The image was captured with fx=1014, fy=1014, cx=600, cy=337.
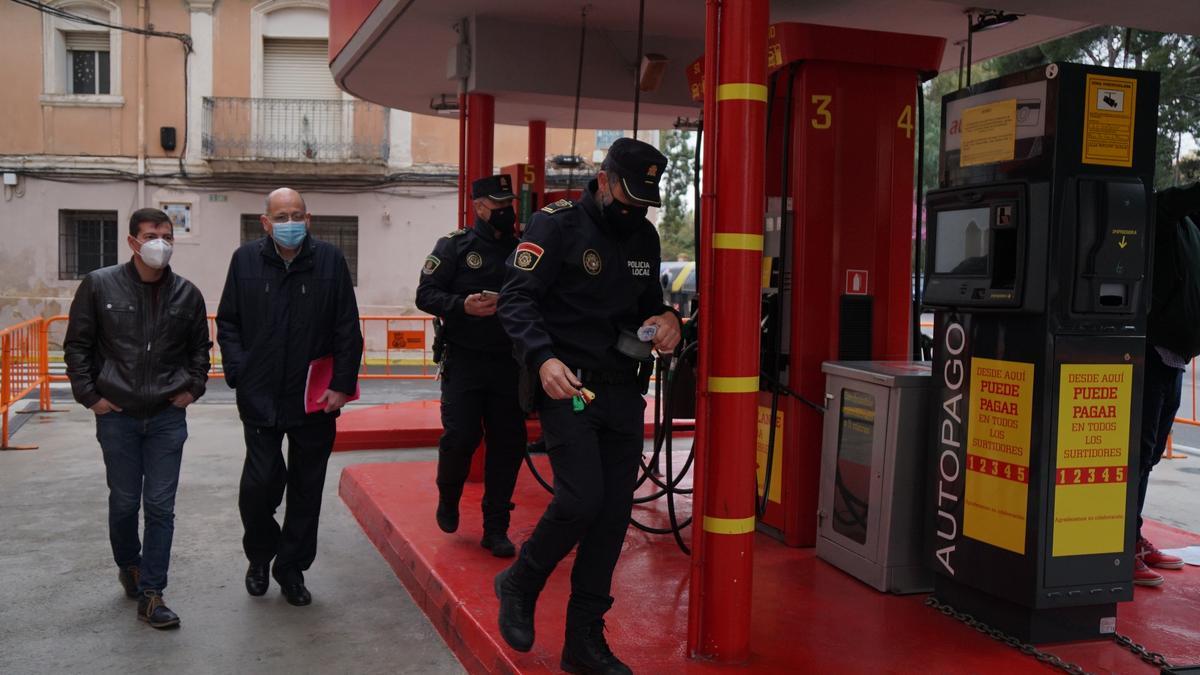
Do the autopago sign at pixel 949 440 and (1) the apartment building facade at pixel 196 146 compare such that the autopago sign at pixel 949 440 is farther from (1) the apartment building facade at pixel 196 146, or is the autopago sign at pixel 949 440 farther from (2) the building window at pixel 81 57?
(2) the building window at pixel 81 57

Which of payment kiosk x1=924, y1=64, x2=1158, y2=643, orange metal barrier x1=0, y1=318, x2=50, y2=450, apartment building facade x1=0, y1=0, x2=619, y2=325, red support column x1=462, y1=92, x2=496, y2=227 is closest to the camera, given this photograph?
payment kiosk x1=924, y1=64, x2=1158, y2=643

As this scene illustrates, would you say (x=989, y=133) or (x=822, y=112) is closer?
(x=989, y=133)

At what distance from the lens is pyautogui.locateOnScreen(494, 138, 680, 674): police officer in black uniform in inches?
140

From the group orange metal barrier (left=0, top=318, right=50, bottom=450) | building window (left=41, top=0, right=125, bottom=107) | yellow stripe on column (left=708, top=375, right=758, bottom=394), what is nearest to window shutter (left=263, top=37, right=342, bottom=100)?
building window (left=41, top=0, right=125, bottom=107)

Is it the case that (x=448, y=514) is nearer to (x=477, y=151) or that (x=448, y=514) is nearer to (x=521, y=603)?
(x=521, y=603)

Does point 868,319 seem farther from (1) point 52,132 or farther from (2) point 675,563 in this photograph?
(1) point 52,132

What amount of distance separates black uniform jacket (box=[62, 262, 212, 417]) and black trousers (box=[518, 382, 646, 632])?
206cm

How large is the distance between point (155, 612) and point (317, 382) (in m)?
1.26

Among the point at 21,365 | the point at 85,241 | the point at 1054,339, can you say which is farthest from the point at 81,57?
the point at 1054,339

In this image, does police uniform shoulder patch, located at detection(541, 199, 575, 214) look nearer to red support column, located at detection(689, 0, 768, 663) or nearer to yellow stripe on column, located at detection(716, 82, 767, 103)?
red support column, located at detection(689, 0, 768, 663)

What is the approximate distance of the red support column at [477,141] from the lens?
692cm

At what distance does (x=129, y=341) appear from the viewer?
4660 millimetres

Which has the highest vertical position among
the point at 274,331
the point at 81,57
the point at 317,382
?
the point at 81,57

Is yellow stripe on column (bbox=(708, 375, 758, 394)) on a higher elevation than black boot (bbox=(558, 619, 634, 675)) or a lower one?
higher
